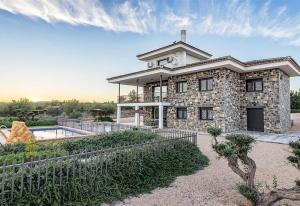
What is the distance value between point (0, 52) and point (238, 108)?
17924mm

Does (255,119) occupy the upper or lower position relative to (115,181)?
upper

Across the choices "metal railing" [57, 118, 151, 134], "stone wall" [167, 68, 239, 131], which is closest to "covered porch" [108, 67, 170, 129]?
"stone wall" [167, 68, 239, 131]

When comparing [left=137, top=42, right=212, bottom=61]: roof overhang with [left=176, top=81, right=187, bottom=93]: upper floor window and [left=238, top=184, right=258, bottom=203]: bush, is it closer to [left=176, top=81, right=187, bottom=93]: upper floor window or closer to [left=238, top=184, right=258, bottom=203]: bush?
[left=176, top=81, right=187, bottom=93]: upper floor window

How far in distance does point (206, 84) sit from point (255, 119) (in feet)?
15.1

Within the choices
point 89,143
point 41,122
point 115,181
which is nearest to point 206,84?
point 89,143

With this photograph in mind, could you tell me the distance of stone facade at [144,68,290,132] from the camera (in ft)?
50.5

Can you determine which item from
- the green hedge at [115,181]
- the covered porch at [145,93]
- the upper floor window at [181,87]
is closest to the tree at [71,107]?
the covered porch at [145,93]

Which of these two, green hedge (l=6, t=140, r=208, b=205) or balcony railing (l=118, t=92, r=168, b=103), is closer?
green hedge (l=6, t=140, r=208, b=205)

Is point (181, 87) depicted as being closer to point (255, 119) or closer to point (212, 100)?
point (212, 100)

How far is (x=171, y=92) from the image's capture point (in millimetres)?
19828

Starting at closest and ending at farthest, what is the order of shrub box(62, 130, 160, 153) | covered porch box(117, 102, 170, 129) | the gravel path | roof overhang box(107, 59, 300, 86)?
the gravel path
shrub box(62, 130, 160, 153)
roof overhang box(107, 59, 300, 86)
covered porch box(117, 102, 170, 129)

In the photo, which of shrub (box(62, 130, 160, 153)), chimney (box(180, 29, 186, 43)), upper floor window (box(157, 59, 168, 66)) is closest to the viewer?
shrub (box(62, 130, 160, 153))

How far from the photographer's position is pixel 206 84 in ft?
56.3

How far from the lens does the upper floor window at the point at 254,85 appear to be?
53.0ft
